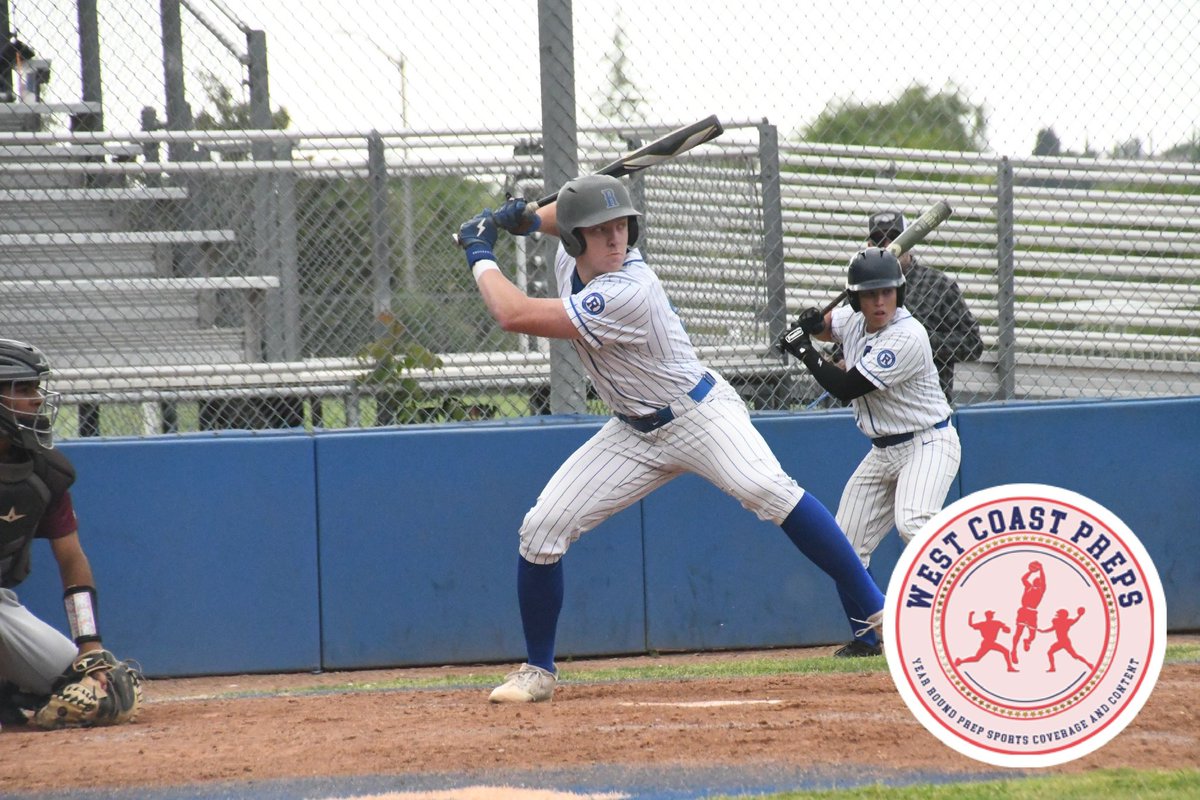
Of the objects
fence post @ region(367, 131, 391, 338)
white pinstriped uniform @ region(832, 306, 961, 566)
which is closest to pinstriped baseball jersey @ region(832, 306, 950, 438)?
white pinstriped uniform @ region(832, 306, 961, 566)

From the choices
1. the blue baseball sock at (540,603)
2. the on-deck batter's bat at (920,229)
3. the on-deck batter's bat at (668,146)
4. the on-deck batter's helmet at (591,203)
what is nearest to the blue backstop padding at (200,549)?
the blue baseball sock at (540,603)

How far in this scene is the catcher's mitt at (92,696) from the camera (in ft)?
14.3

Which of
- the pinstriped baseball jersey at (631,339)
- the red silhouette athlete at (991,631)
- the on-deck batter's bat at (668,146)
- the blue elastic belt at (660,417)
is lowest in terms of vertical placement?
the red silhouette athlete at (991,631)

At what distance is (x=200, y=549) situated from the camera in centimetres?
584

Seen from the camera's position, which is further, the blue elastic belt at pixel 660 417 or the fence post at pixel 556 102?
the fence post at pixel 556 102

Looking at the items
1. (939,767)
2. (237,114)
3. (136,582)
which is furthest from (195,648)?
(939,767)

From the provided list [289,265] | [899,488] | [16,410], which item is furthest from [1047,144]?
[16,410]

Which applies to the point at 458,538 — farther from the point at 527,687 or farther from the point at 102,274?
the point at 102,274

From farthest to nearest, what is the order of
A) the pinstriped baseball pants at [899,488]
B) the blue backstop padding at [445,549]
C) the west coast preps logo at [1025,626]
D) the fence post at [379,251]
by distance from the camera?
the blue backstop padding at [445,549]
the fence post at [379,251]
the pinstriped baseball pants at [899,488]
the west coast preps logo at [1025,626]

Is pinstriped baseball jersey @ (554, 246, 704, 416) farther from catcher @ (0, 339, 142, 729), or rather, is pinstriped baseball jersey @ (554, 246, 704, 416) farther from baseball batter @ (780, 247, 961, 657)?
catcher @ (0, 339, 142, 729)

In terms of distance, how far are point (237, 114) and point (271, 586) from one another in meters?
2.20

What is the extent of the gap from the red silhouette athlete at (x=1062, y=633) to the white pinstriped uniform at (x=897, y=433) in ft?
8.32

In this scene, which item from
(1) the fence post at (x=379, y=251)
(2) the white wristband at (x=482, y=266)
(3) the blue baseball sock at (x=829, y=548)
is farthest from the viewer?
(1) the fence post at (x=379, y=251)

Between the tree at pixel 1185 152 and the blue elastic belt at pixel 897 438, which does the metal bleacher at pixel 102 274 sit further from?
the tree at pixel 1185 152
